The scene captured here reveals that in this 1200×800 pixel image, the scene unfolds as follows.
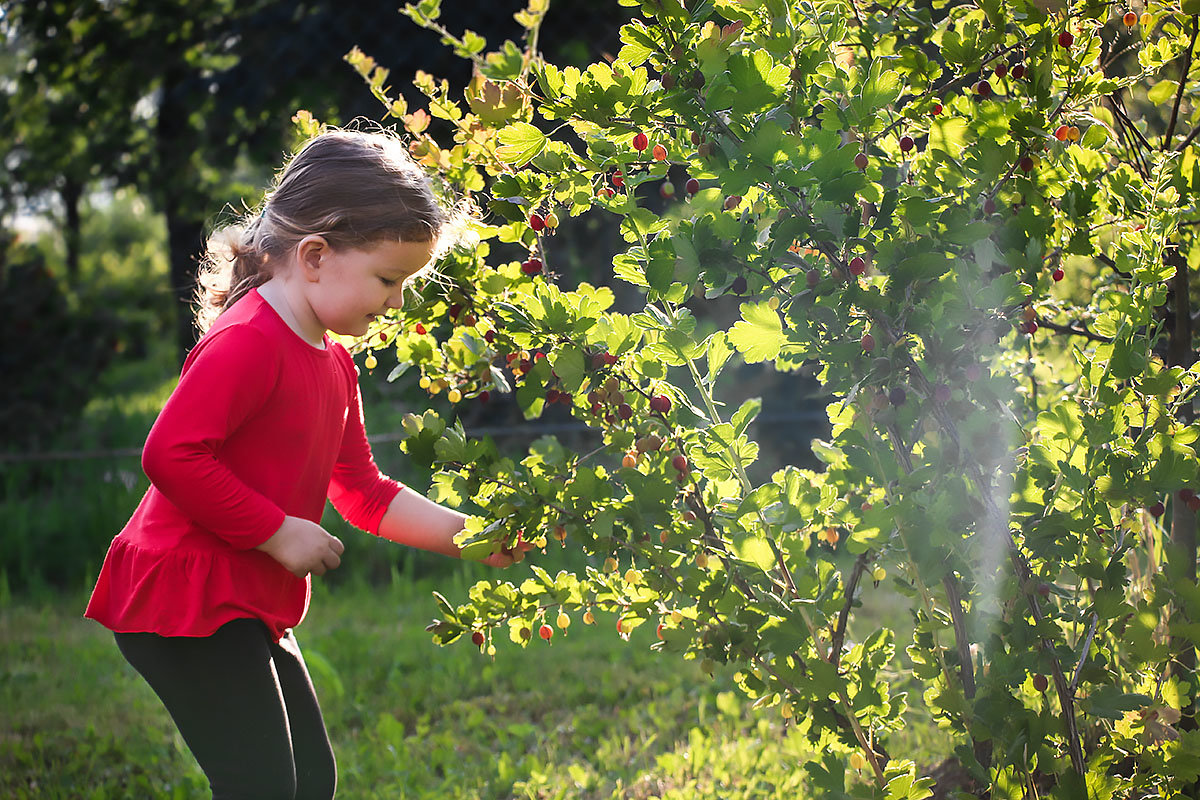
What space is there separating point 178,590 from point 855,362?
1183 millimetres

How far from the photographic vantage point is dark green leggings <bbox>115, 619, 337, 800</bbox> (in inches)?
70.9

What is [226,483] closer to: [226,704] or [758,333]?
[226,704]

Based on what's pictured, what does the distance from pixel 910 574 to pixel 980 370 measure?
1.15 feet

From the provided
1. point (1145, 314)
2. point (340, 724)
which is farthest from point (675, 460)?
point (340, 724)

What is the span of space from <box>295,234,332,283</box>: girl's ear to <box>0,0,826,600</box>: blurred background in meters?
3.35

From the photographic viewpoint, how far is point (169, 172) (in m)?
8.68

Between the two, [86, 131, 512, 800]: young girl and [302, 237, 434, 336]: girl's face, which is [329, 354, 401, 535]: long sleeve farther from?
[302, 237, 434, 336]: girl's face

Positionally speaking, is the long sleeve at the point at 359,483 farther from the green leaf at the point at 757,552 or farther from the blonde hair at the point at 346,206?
the green leaf at the point at 757,552

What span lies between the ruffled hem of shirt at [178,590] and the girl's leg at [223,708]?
4 cm

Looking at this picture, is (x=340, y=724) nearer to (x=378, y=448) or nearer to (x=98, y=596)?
(x=98, y=596)

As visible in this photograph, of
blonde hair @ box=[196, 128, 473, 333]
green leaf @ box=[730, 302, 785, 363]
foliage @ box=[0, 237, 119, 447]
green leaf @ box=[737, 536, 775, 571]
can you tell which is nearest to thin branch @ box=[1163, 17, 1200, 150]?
green leaf @ box=[730, 302, 785, 363]

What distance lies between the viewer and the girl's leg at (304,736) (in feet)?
6.73

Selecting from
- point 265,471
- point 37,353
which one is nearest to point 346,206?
point 265,471

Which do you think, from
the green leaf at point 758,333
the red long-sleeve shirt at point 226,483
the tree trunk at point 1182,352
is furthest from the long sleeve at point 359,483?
the tree trunk at point 1182,352
